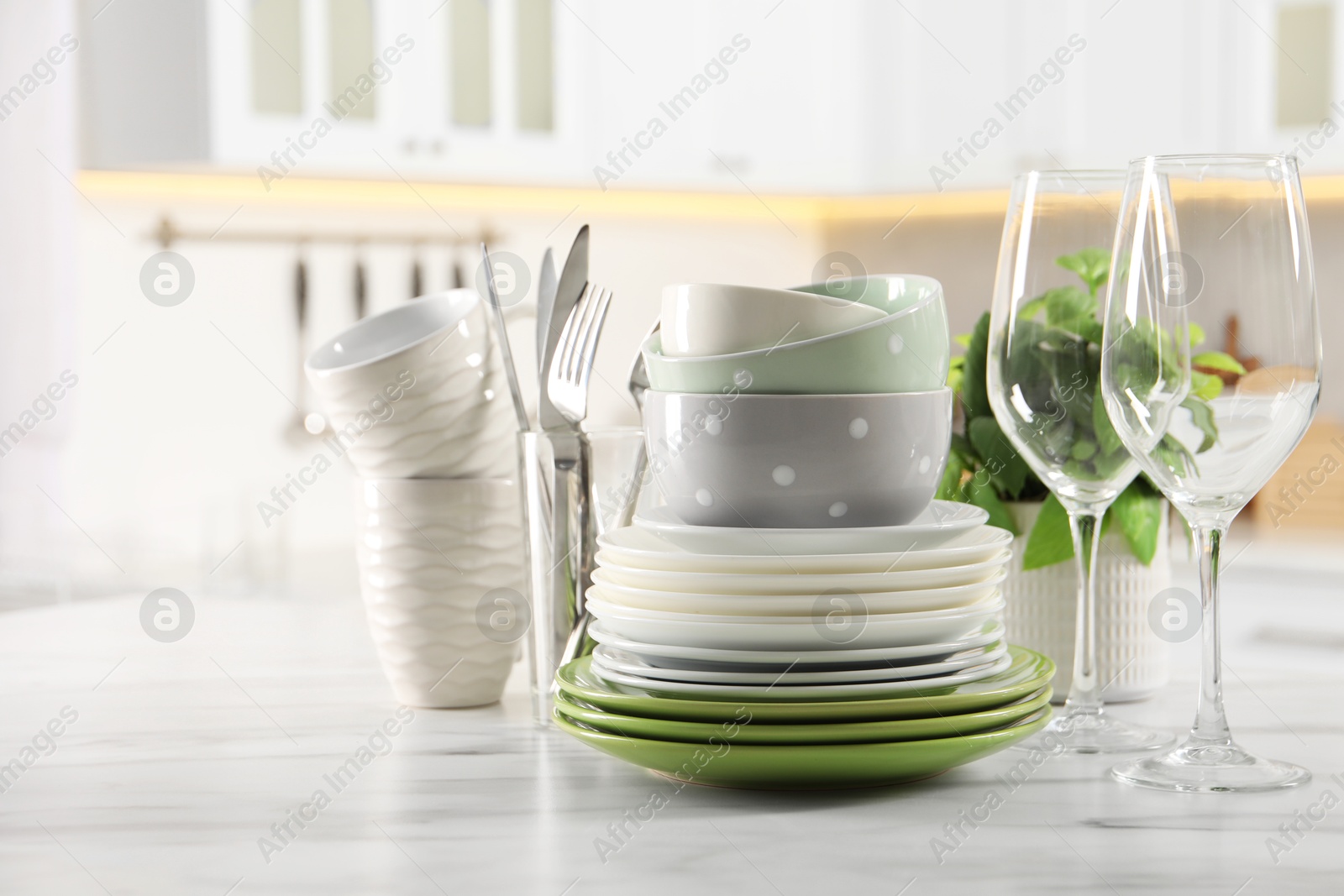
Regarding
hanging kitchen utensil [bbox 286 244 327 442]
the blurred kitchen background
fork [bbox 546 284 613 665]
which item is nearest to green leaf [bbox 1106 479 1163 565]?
fork [bbox 546 284 613 665]

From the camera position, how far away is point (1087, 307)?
743 millimetres

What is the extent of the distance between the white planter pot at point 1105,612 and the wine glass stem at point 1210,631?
0.62ft

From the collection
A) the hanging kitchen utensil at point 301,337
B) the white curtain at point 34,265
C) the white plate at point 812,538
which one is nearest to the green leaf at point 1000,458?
the white plate at point 812,538

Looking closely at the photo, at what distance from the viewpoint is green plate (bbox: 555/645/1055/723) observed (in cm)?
62

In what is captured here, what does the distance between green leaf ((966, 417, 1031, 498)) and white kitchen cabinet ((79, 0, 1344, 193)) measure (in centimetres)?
187

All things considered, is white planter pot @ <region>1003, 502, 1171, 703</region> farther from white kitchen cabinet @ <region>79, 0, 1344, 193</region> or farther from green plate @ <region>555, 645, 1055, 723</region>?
white kitchen cabinet @ <region>79, 0, 1344, 193</region>

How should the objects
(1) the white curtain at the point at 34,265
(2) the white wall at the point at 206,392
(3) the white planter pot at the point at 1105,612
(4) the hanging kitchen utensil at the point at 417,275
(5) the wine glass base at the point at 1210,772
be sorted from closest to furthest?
1. (5) the wine glass base at the point at 1210,772
2. (3) the white planter pot at the point at 1105,612
3. (1) the white curtain at the point at 34,265
4. (2) the white wall at the point at 206,392
5. (4) the hanging kitchen utensil at the point at 417,275

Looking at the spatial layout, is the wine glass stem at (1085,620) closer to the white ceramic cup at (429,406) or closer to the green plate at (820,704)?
the green plate at (820,704)

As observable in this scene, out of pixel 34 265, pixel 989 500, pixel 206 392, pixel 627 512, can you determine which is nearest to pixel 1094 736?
pixel 989 500

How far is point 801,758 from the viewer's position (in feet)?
2.02

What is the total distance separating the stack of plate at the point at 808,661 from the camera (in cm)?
62

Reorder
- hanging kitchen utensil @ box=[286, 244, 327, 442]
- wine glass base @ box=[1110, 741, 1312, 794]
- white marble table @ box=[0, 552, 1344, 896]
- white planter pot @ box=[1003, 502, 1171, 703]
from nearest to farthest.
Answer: white marble table @ box=[0, 552, 1344, 896] < wine glass base @ box=[1110, 741, 1312, 794] < white planter pot @ box=[1003, 502, 1171, 703] < hanging kitchen utensil @ box=[286, 244, 327, 442]

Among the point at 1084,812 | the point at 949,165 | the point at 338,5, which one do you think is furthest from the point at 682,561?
the point at 949,165

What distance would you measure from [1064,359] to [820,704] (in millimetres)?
252
